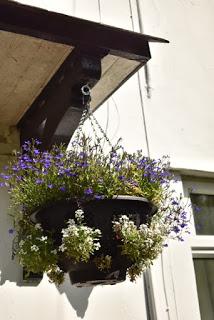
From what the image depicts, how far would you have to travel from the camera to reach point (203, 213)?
127 inches

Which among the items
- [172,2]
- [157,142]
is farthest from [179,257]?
[172,2]

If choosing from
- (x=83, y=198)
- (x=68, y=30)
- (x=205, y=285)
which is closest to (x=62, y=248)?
(x=83, y=198)

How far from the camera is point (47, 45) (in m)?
2.23

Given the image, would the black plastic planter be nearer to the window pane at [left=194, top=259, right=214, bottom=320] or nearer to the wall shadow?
the wall shadow

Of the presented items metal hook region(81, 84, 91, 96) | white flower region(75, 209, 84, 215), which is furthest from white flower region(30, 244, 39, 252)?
metal hook region(81, 84, 91, 96)

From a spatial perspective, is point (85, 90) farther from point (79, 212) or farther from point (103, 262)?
point (103, 262)

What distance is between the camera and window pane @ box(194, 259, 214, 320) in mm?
2992

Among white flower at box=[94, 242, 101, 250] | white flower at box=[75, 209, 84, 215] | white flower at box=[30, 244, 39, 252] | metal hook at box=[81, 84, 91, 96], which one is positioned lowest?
white flower at box=[94, 242, 101, 250]

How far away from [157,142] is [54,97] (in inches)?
37.4

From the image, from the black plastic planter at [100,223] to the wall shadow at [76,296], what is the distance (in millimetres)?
587

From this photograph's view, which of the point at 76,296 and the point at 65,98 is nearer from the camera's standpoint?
the point at 65,98

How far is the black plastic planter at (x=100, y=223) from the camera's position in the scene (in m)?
1.98

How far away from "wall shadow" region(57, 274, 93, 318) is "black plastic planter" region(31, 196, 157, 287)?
0.59 m

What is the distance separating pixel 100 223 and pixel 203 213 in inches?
53.3
